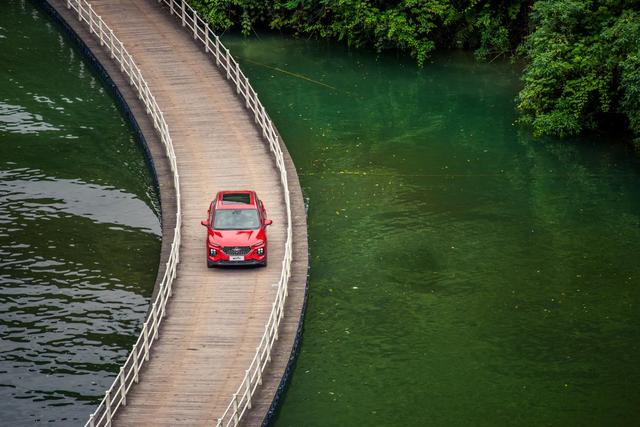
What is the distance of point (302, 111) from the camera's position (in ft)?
171

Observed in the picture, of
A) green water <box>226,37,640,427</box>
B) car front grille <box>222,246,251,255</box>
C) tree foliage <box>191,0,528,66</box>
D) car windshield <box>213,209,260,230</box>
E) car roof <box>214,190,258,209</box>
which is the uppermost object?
tree foliage <box>191,0,528,66</box>

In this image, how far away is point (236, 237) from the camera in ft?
119

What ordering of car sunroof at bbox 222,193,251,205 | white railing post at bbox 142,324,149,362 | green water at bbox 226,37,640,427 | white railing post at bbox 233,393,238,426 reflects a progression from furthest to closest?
car sunroof at bbox 222,193,251,205, green water at bbox 226,37,640,427, white railing post at bbox 142,324,149,362, white railing post at bbox 233,393,238,426

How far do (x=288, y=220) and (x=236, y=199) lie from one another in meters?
1.83

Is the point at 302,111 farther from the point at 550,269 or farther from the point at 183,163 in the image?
the point at 550,269

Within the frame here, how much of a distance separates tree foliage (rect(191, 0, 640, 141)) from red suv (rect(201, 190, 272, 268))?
15965mm

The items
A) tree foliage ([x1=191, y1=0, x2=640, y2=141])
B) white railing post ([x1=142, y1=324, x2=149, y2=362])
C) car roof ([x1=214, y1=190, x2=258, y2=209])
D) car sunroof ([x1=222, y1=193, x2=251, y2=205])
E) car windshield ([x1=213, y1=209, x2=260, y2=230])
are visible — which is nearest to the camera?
white railing post ([x1=142, y1=324, x2=149, y2=362])

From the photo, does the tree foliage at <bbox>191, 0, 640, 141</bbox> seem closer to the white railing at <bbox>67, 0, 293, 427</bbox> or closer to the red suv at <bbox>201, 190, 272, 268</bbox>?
the white railing at <bbox>67, 0, 293, 427</bbox>

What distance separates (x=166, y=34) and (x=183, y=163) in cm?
1382

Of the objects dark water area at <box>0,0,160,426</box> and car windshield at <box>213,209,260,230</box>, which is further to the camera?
car windshield at <box>213,209,260,230</box>

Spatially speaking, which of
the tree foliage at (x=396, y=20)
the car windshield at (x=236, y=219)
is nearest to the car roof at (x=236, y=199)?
the car windshield at (x=236, y=219)

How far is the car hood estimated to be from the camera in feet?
118

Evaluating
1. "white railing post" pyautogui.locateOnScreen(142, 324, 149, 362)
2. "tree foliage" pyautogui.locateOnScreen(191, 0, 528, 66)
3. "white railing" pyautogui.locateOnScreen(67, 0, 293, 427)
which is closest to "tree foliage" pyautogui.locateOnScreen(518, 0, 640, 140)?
"tree foliage" pyautogui.locateOnScreen(191, 0, 528, 66)

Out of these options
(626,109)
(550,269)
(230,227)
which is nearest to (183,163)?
(230,227)
